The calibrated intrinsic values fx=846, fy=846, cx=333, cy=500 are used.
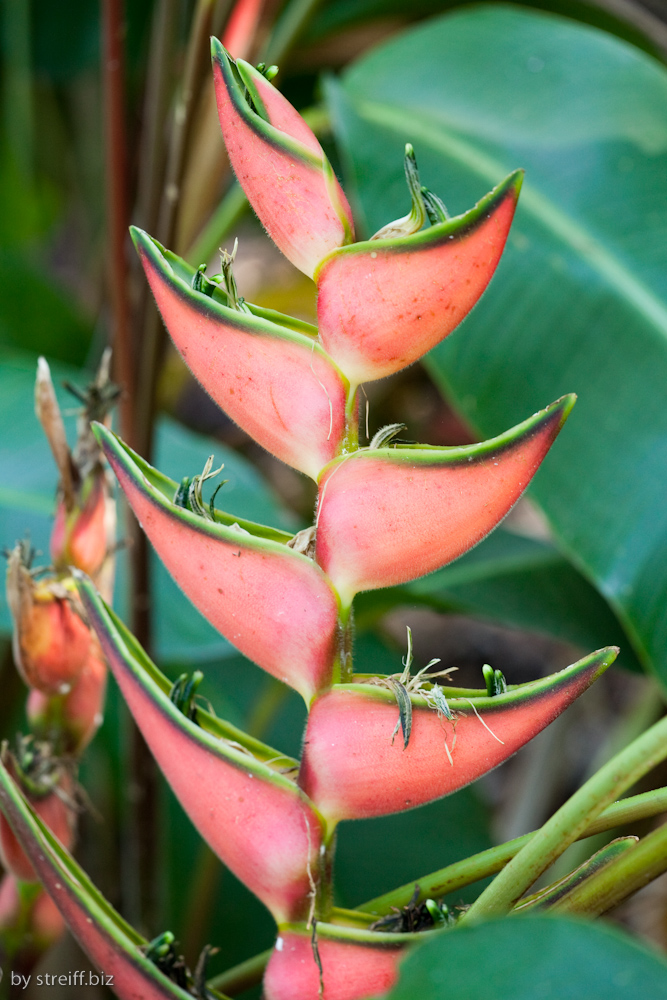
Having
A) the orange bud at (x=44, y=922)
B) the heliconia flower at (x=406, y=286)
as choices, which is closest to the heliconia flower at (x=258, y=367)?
the heliconia flower at (x=406, y=286)

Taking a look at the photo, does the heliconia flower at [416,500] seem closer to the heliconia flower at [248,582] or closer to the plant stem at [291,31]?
the heliconia flower at [248,582]

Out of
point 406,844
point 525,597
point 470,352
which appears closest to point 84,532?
point 470,352

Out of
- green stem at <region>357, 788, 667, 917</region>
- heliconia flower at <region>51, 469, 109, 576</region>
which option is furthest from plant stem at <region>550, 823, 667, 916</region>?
heliconia flower at <region>51, 469, 109, 576</region>

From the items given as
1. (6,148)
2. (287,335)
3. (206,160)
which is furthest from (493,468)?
(6,148)

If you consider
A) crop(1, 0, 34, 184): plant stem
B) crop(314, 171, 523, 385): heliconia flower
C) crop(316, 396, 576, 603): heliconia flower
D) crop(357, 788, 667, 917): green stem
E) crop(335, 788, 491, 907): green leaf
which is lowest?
crop(335, 788, 491, 907): green leaf

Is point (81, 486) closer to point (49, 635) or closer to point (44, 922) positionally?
point (49, 635)

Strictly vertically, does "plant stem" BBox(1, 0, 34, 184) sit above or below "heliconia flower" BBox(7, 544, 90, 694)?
above

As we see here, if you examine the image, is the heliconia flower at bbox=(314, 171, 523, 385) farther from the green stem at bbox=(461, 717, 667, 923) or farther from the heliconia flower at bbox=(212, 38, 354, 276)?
the green stem at bbox=(461, 717, 667, 923)
